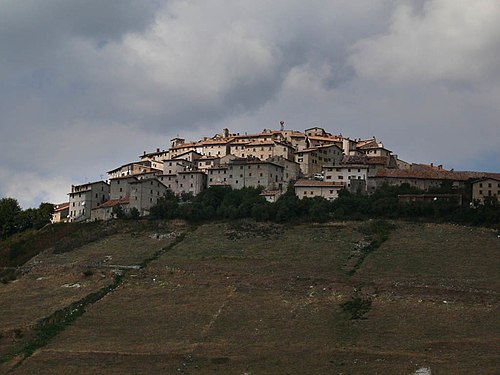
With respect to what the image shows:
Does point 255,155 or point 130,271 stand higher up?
point 255,155

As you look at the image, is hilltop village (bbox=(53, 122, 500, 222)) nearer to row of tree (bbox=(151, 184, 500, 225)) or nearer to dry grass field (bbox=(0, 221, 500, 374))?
row of tree (bbox=(151, 184, 500, 225))

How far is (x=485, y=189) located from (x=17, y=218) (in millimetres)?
71058

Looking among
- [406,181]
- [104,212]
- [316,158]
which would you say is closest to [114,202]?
[104,212]

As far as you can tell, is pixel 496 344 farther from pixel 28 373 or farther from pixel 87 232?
pixel 87 232

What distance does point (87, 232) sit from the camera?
364ft

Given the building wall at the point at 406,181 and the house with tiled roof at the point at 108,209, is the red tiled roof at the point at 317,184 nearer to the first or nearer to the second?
the building wall at the point at 406,181

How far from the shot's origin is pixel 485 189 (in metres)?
110

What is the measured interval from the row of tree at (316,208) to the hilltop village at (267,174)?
160 inches

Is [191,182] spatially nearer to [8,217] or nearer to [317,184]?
[317,184]

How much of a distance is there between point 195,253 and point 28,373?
37.7 m

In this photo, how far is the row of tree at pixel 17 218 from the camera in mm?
125375

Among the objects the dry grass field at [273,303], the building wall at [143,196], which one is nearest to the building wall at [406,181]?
the dry grass field at [273,303]

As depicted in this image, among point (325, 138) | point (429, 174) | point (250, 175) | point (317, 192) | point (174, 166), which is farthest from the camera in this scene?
point (325, 138)

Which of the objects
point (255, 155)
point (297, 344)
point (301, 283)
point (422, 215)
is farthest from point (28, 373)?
point (255, 155)
